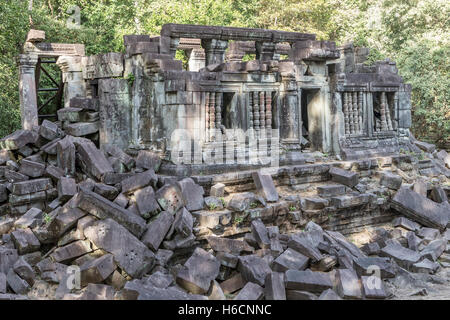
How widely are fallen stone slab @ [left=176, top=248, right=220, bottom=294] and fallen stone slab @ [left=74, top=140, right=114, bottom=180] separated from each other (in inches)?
92.4

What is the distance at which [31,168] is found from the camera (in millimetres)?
7594

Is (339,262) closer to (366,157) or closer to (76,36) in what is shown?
(366,157)

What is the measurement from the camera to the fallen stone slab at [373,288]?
5.88 meters

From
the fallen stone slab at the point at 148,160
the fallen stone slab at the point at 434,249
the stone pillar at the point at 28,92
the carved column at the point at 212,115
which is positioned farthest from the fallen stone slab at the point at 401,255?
the stone pillar at the point at 28,92

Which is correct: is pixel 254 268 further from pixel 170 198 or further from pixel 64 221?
pixel 64 221

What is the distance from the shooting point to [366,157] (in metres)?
10.6

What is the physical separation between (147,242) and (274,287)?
72.8 inches

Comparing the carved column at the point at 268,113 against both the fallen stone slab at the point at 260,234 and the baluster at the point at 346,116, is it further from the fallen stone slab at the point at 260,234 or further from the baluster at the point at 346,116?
the fallen stone slab at the point at 260,234

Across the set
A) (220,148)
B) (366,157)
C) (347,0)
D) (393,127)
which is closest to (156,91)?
(220,148)

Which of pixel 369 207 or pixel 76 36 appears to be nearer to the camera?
pixel 369 207

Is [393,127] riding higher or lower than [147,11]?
lower

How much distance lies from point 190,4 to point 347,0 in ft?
26.5

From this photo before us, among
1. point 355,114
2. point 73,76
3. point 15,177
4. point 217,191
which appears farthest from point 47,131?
point 355,114

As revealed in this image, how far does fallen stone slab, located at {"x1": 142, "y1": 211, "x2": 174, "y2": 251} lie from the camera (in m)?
6.48
